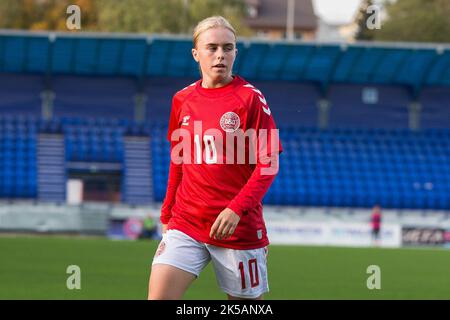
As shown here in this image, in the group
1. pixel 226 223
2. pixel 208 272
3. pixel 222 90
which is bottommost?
pixel 208 272

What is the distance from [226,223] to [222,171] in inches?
18.2

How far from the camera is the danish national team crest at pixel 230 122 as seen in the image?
7.01 meters

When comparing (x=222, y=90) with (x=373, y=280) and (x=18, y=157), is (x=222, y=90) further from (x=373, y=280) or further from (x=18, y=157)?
(x=18, y=157)

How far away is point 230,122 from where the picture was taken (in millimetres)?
7008

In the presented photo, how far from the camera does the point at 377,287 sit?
1762 centimetres

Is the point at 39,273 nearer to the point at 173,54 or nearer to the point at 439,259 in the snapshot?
the point at 439,259

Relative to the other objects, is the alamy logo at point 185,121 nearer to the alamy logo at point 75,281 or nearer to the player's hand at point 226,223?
the player's hand at point 226,223

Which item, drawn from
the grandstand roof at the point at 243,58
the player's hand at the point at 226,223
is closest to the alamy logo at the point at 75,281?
the player's hand at the point at 226,223

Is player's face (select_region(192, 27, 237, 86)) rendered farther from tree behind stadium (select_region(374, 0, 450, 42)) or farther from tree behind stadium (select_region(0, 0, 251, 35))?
tree behind stadium (select_region(374, 0, 450, 42))

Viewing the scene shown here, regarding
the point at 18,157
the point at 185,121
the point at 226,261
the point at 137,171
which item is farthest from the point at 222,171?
the point at 18,157

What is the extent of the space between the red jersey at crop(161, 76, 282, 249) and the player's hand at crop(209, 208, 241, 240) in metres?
0.21

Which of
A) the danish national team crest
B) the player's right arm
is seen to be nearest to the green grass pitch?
the player's right arm

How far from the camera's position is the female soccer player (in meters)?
6.90
